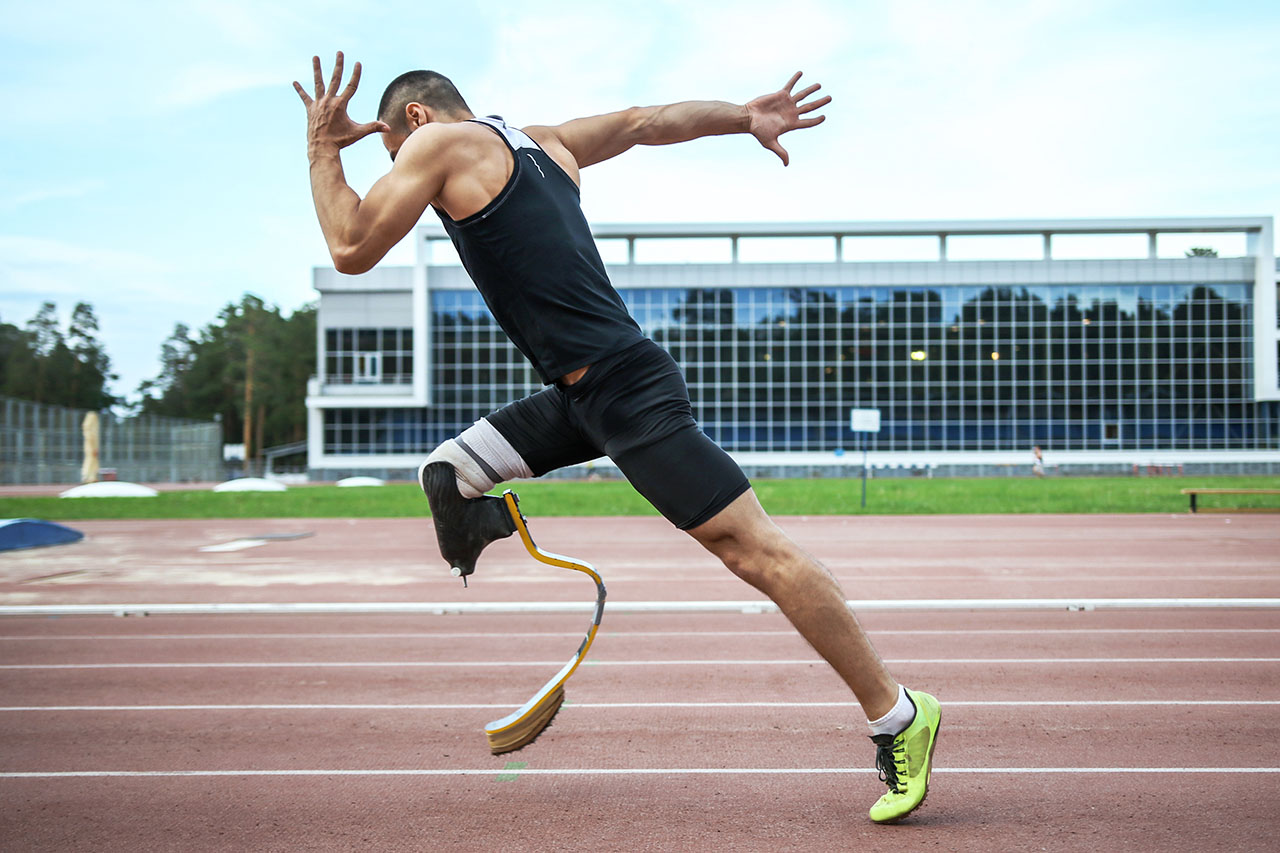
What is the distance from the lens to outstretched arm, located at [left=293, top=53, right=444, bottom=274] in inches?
94.1

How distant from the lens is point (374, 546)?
14297 mm

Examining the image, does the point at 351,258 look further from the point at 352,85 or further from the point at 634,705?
the point at 634,705

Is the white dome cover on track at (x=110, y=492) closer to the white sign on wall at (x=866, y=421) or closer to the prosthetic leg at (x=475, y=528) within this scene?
the white sign on wall at (x=866, y=421)

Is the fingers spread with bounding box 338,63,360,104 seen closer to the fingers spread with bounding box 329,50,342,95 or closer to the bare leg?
the fingers spread with bounding box 329,50,342,95

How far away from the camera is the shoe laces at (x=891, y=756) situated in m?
2.74

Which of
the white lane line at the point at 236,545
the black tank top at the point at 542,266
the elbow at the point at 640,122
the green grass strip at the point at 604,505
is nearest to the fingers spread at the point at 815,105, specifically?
the elbow at the point at 640,122

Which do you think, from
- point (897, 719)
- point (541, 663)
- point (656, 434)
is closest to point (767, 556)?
point (656, 434)

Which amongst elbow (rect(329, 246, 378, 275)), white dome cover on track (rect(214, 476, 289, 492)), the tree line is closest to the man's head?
elbow (rect(329, 246, 378, 275))

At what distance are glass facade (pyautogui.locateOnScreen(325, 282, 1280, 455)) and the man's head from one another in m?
53.1

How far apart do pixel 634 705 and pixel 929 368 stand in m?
54.4

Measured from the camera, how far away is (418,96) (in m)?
2.67

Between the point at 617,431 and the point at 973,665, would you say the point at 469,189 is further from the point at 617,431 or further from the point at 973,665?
the point at 973,665

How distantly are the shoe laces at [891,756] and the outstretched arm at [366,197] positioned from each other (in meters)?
1.94

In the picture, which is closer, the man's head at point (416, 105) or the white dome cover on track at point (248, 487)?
the man's head at point (416, 105)
